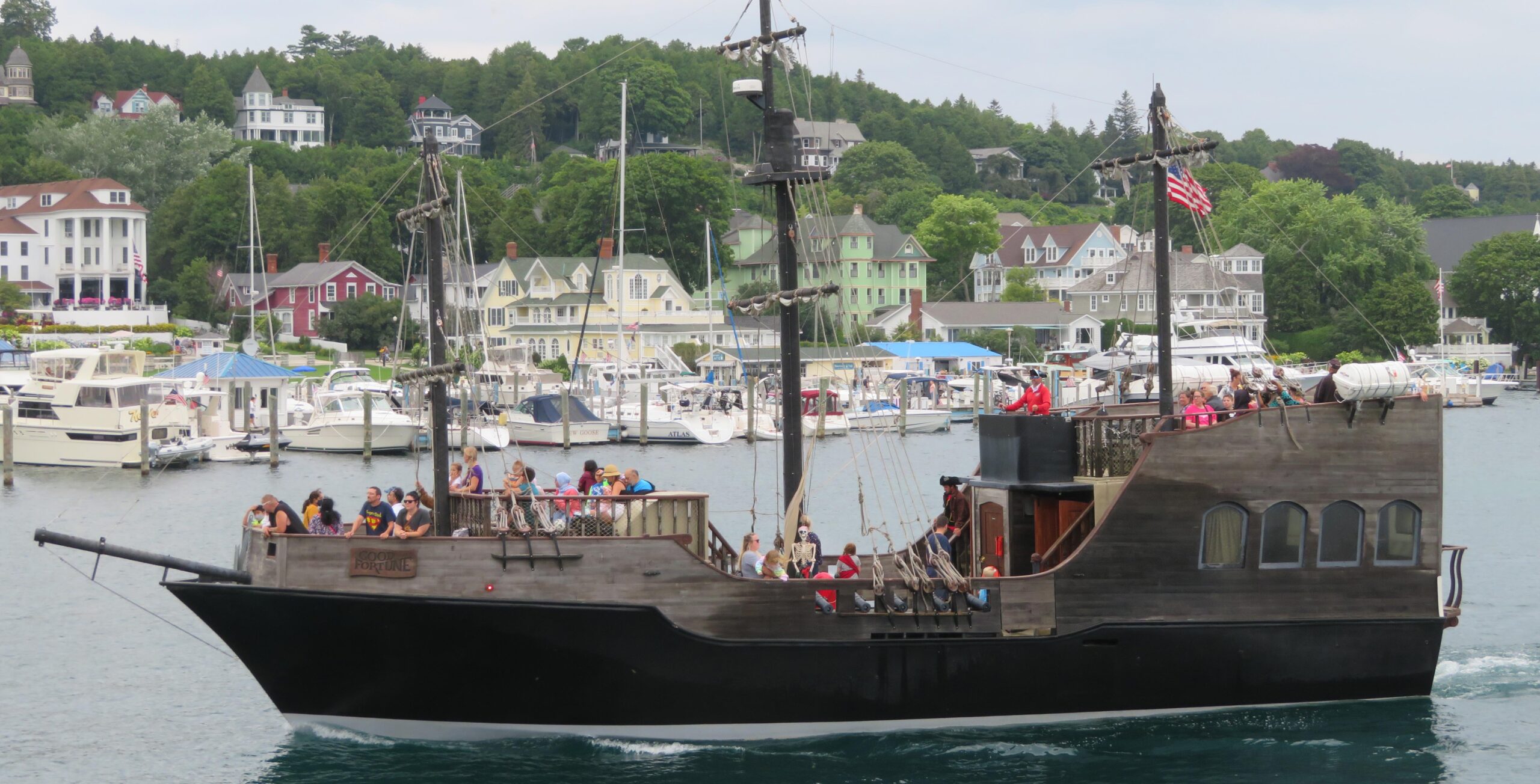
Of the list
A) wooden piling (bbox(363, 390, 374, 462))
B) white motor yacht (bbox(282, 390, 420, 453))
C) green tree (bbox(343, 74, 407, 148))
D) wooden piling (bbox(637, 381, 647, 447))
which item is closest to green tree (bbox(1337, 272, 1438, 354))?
wooden piling (bbox(637, 381, 647, 447))

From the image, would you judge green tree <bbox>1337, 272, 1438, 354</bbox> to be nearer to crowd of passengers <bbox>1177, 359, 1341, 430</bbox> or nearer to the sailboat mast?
the sailboat mast

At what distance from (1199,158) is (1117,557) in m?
4.73

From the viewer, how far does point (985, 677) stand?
60.0 feet

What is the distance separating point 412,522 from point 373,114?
170 meters

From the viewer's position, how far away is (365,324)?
93.7 meters

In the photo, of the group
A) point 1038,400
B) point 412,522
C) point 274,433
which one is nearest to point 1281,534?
point 1038,400

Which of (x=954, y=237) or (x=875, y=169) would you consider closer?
(x=954, y=237)

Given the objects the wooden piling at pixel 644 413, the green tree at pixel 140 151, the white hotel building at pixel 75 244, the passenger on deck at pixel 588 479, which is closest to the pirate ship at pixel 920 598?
the passenger on deck at pixel 588 479

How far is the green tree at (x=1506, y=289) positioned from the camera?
4412 inches

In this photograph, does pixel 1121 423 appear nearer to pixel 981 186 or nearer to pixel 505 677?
pixel 505 677

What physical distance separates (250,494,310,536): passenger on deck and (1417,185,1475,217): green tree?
15809 centimetres

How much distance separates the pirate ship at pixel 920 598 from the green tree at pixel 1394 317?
83.5 meters

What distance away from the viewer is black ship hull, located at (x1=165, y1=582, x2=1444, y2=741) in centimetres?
1720

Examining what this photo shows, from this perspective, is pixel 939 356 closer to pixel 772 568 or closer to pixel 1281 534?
pixel 1281 534
